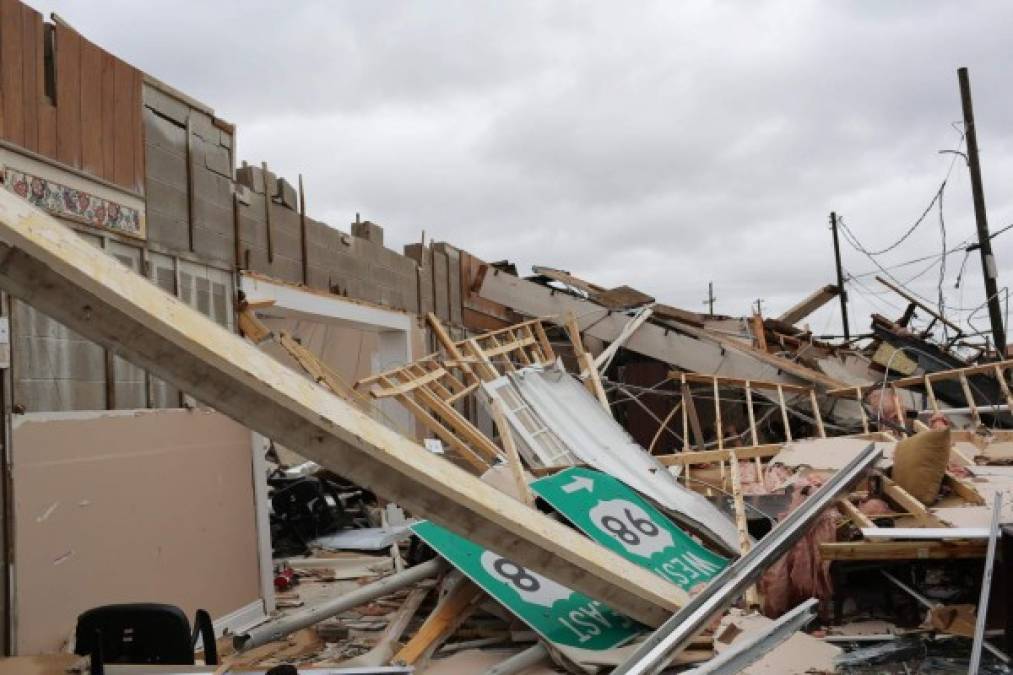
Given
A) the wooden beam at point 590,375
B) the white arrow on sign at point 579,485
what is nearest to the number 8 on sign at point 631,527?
the white arrow on sign at point 579,485

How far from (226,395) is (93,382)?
122 inches

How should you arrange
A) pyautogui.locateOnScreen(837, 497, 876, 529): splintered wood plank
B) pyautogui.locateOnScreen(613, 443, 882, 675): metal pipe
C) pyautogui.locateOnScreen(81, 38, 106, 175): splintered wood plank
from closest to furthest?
pyautogui.locateOnScreen(613, 443, 882, 675): metal pipe → pyautogui.locateOnScreen(81, 38, 106, 175): splintered wood plank → pyautogui.locateOnScreen(837, 497, 876, 529): splintered wood plank

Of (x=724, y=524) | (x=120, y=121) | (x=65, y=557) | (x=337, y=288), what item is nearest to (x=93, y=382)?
(x=65, y=557)

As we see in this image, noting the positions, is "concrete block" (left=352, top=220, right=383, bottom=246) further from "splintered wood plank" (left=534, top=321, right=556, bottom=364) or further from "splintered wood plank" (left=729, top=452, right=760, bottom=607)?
"splintered wood plank" (left=729, top=452, right=760, bottom=607)

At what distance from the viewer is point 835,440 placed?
914cm

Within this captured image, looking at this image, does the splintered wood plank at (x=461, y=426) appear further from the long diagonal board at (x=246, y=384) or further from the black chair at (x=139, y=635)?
the black chair at (x=139, y=635)

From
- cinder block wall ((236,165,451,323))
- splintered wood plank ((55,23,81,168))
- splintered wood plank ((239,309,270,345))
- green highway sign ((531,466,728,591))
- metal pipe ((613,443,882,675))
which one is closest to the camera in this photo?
metal pipe ((613,443,882,675))

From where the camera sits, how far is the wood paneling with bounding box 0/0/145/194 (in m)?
5.12

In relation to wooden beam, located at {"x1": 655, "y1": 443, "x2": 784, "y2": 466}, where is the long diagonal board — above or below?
above

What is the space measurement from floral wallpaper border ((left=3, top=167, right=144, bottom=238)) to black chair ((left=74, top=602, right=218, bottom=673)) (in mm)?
2693

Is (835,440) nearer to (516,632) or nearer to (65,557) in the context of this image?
(516,632)

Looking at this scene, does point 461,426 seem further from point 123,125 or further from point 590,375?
point 123,125

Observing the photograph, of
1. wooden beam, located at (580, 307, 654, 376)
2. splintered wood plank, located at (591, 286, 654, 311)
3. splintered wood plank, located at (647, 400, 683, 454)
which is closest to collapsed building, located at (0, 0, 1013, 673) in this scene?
splintered wood plank, located at (647, 400, 683, 454)

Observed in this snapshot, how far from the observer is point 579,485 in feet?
23.5
